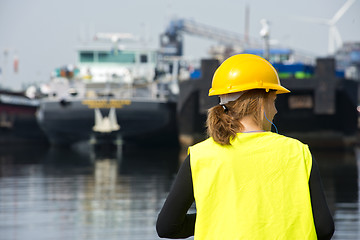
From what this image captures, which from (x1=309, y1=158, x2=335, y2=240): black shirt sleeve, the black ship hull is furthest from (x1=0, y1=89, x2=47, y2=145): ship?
(x1=309, y1=158, x2=335, y2=240): black shirt sleeve

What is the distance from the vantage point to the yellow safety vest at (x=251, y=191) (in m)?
2.02

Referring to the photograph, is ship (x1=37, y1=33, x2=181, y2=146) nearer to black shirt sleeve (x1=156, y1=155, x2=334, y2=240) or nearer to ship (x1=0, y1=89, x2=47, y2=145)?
ship (x1=0, y1=89, x2=47, y2=145)

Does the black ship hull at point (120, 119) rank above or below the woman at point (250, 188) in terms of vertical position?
below

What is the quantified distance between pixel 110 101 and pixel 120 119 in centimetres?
71

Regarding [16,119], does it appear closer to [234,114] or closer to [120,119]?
[120,119]

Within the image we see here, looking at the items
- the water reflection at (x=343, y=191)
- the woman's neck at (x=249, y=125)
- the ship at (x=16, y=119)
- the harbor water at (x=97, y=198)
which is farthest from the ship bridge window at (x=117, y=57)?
the woman's neck at (x=249, y=125)

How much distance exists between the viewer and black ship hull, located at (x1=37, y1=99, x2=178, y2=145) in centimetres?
2425

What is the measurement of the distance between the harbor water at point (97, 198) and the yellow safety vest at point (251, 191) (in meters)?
4.62

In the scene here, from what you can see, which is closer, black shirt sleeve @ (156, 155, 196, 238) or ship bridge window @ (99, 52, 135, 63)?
black shirt sleeve @ (156, 155, 196, 238)

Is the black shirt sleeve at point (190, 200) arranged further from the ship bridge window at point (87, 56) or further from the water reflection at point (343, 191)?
the ship bridge window at point (87, 56)

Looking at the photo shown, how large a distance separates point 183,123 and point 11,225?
71.3ft

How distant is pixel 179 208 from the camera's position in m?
2.05

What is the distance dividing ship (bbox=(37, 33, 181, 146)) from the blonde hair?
2209 cm

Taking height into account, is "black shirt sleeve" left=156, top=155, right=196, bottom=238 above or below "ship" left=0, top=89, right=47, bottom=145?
above
